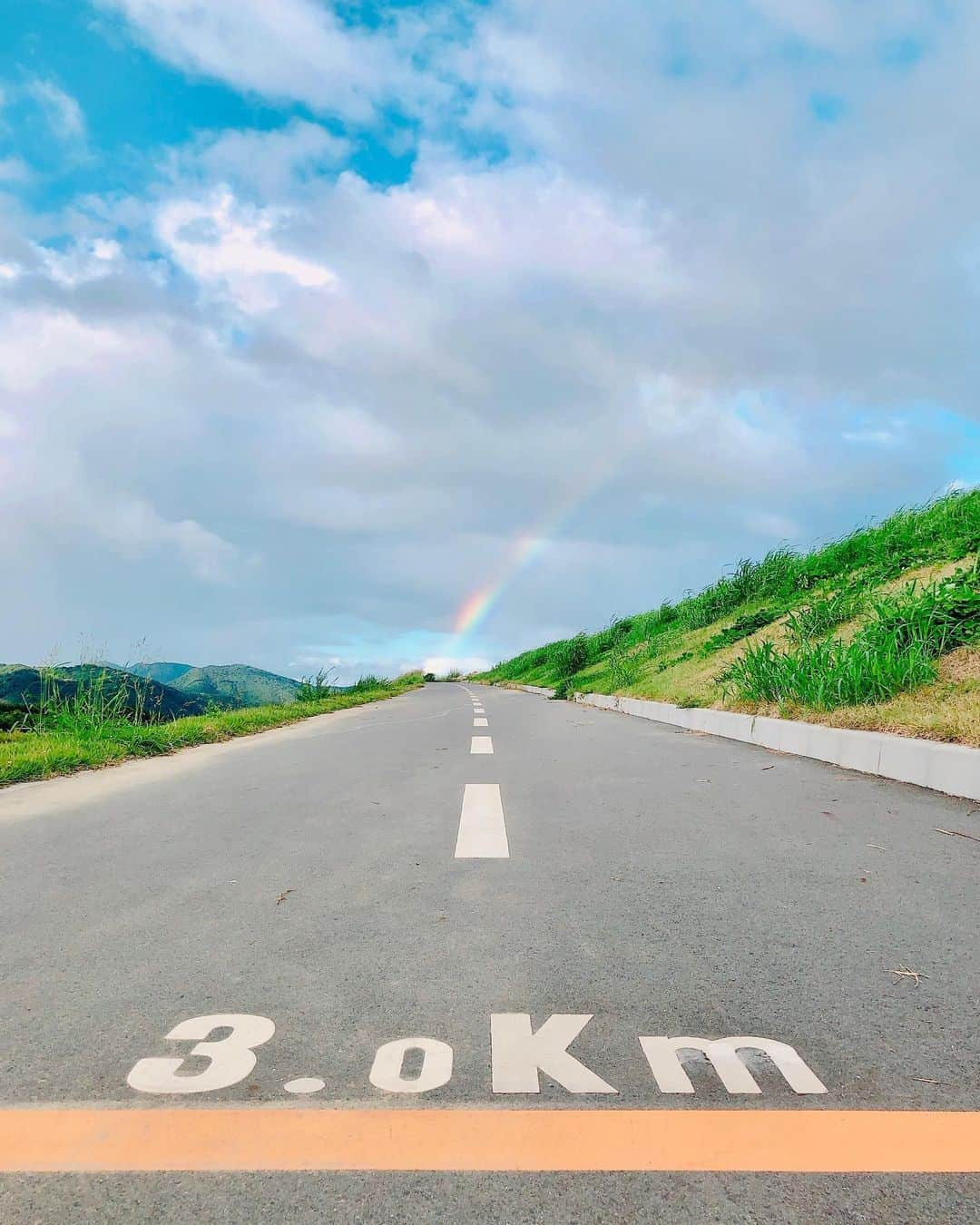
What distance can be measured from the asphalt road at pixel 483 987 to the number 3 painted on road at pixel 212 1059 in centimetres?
1

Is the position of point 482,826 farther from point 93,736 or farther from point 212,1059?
point 93,736

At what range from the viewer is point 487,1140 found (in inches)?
76.4

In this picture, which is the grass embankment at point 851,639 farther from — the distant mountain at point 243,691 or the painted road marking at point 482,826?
the distant mountain at point 243,691

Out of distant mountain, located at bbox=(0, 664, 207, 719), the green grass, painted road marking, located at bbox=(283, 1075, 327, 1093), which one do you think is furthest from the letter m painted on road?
distant mountain, located at bbox=(0, 664, 207, 719)

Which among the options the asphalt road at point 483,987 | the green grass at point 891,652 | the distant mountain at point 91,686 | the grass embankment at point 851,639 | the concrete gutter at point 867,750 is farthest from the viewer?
the distant mountain at point 91,686

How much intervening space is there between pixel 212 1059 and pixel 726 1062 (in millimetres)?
1356

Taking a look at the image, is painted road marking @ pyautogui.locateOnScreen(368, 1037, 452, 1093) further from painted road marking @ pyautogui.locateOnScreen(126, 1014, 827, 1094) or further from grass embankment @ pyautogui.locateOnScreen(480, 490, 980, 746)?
grass embankment @ pyautogui.locateOnScreen(480, 490, 980, 746)

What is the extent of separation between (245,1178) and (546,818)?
153 inches

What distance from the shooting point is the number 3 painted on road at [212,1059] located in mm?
2207

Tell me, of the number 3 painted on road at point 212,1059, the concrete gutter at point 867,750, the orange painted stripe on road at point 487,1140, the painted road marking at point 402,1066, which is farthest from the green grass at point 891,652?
the number 3 painted on road at point 212,1059

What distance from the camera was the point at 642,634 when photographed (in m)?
31.5

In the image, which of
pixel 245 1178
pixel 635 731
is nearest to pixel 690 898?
pixel 245 1178

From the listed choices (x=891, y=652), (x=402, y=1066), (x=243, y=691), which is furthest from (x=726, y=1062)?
(x=243, y=691)

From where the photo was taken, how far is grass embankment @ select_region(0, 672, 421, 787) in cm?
828
